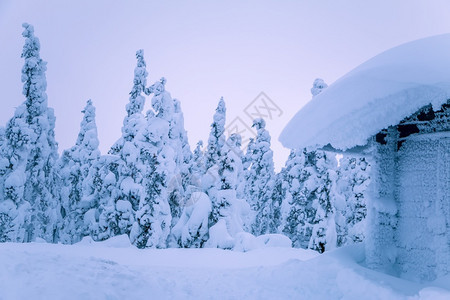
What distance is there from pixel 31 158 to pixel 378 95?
21.4 m

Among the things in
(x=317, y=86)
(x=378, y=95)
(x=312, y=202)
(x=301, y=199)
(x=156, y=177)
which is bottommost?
(x=312, y=202)

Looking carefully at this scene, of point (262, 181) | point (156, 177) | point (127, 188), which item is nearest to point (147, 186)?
point (156, 177)

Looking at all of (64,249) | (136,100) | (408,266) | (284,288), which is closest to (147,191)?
(64,249)

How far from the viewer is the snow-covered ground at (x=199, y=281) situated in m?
5.55

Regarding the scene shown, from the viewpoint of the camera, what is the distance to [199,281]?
815 centimetres

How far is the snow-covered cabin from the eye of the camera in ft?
21.4

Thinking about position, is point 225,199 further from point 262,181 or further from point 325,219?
point 262,181

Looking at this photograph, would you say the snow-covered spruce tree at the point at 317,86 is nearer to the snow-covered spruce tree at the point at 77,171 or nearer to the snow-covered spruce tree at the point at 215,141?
the snow-covered spruce tree at the point at 215,141

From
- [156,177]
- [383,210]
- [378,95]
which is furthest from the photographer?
[156,177]

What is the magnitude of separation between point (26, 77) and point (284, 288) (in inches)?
813

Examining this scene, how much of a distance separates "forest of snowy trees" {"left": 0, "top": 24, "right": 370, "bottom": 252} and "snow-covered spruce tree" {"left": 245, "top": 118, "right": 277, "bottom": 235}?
334 cm

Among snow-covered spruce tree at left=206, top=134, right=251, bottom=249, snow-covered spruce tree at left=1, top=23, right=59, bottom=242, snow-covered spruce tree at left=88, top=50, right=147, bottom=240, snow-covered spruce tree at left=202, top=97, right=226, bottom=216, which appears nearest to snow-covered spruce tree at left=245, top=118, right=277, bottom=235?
snow-covered spruce tree at left=202, top=97, right=226, bottom=216

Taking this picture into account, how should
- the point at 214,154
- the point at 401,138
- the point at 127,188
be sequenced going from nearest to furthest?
the point at 401,138 → the point at 214,154 → the point at 127,188

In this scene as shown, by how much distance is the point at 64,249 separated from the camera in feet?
40.3
